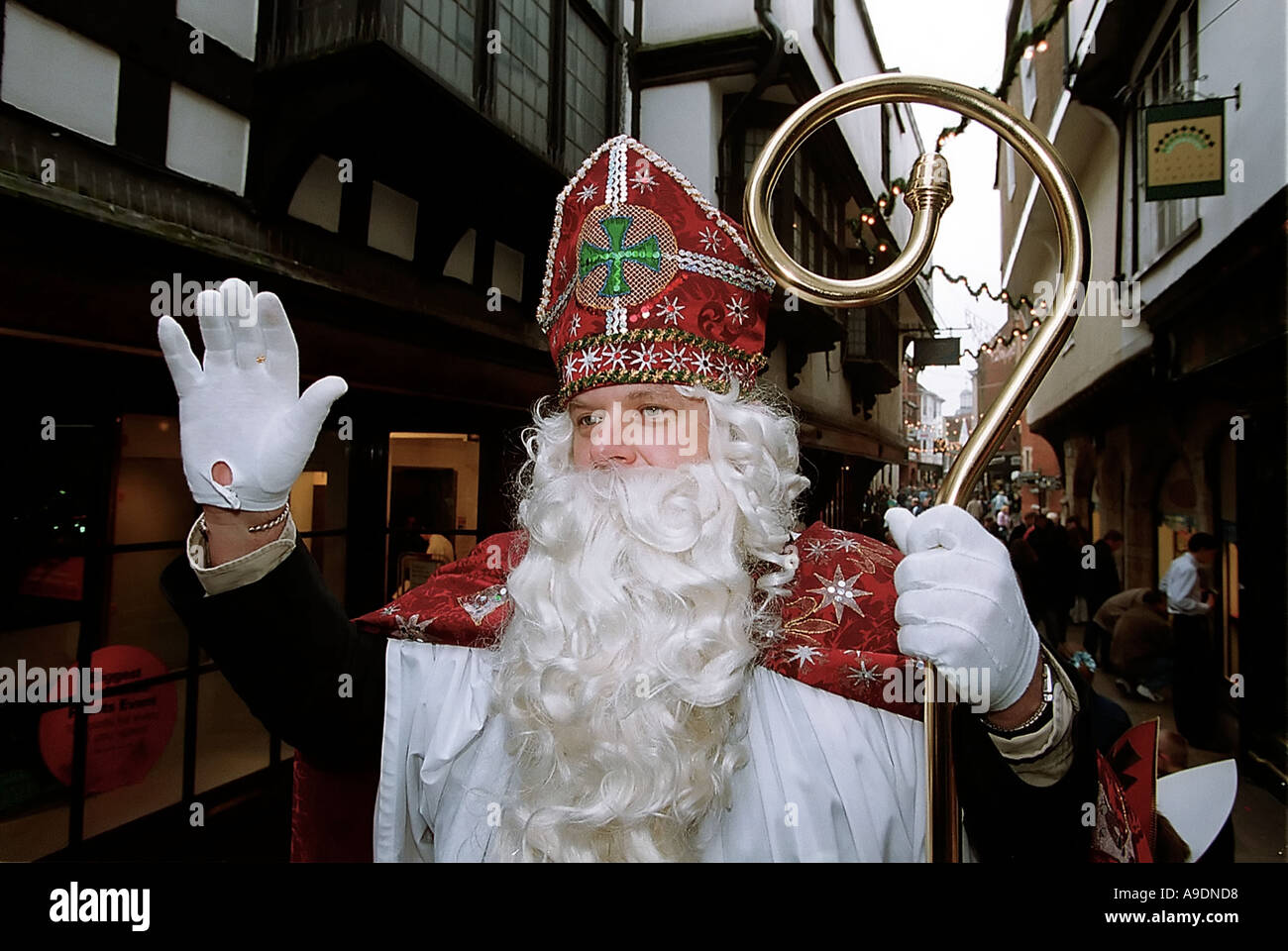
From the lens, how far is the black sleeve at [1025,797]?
832mm

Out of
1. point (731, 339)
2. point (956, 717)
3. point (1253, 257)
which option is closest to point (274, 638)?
point (731, 339)

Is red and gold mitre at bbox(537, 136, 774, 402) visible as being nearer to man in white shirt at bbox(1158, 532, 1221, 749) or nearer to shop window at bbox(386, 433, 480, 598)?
shop window at bbox(386, 433, 480, 598)

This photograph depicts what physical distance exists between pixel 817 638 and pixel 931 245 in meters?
0.63

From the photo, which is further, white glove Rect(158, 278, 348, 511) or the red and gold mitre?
the red and gold mitre

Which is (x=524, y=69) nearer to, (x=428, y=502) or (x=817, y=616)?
(x=428, y=502)

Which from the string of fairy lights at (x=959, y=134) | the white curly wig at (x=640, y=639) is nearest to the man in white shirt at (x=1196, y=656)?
the string of fairy lights at (x=959, y=134)

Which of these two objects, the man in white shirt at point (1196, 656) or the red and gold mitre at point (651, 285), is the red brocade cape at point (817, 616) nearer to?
the red and gold mitre at point (651, 285)

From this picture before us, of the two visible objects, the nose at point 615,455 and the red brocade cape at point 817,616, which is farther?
the nose at point 615,455

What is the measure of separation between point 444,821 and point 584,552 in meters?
0.51

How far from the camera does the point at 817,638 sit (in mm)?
1023

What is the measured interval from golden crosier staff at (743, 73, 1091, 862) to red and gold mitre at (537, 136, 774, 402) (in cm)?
28

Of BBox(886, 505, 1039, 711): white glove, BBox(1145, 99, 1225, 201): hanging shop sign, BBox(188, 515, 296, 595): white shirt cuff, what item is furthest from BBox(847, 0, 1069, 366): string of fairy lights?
BBox(188, 515, 296, 595): white shirt cuff

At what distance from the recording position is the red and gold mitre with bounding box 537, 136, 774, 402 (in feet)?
3.60

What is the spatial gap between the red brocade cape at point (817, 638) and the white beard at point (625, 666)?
9 centimetres
